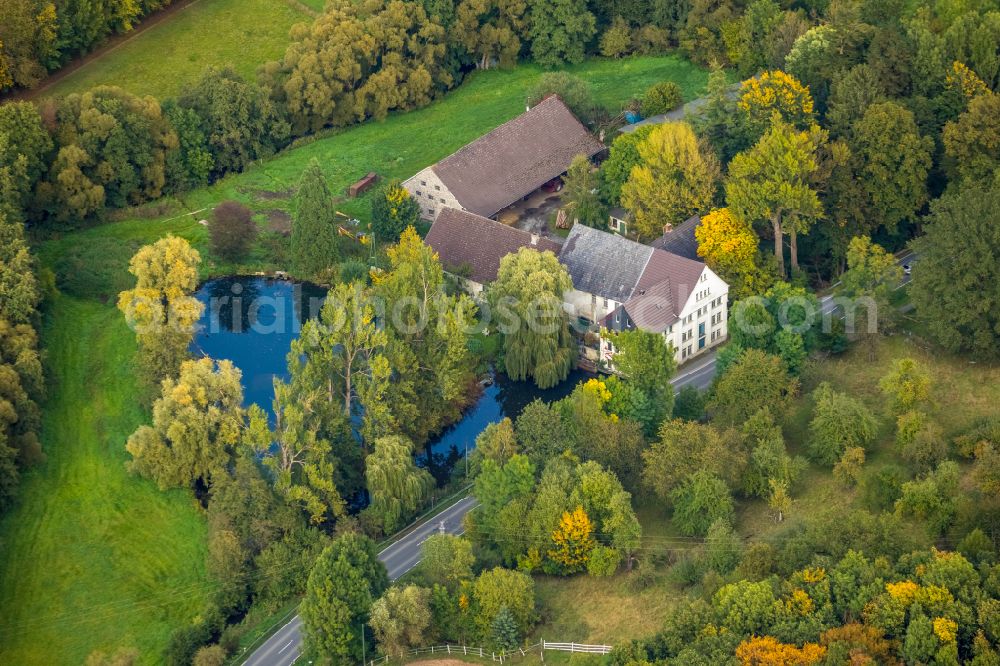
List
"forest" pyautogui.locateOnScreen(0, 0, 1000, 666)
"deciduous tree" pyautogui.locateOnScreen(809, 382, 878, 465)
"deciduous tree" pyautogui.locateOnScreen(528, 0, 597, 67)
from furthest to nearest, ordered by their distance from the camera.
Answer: "deciduous tree" pyautogui.locateOnScreen(528, 0, 597, 67) < "deciduous tree" pyautogui.locateOnScreen(809, 382, 878, 465) < "forest" pyautogui.locateOnScreen(0, 0, 1000, 666)

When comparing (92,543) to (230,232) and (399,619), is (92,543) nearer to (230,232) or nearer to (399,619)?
(399,619)

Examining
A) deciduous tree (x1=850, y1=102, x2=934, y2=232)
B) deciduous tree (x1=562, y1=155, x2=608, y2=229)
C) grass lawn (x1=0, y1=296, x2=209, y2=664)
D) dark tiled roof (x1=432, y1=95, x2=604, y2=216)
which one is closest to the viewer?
grass lawn (x1=0, y1=296, x2=209, y2=664)

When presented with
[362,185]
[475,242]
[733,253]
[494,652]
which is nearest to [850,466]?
[733,253]

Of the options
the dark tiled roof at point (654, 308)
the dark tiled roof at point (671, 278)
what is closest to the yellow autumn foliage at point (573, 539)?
the dark tiled roof at point (654, 308)

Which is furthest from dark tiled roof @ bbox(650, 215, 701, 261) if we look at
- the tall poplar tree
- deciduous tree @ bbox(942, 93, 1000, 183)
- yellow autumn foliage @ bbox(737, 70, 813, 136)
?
the tall poplar tree

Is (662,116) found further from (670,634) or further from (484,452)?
(670,634)

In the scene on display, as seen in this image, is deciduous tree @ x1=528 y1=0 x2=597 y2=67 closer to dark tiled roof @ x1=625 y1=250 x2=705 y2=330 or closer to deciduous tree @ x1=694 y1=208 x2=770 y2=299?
deciduous tree @ x1=694 y1=208 x2=770 y2=299

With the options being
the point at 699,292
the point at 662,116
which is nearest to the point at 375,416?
the point at 699,292
